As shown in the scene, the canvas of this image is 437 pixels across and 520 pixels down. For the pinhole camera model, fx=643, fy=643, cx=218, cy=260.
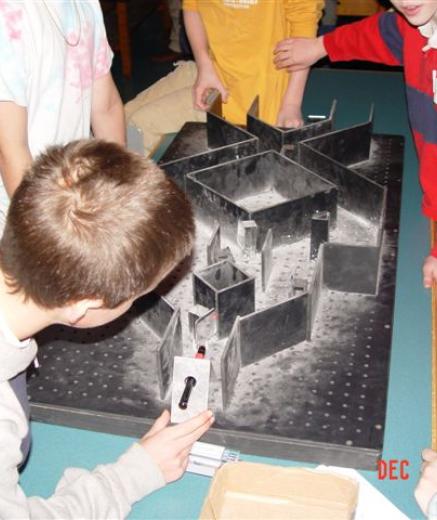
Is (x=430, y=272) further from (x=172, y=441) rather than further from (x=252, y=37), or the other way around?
(x=252, y=37)

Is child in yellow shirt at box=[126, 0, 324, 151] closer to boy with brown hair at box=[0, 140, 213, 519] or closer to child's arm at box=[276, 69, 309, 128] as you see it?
child's arm at box=[276, 69, 309, 128]

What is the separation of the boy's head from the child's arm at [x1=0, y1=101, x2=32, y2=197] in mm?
834

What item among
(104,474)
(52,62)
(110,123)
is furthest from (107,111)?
(104,474)

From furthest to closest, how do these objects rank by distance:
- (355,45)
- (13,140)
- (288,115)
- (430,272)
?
(288,115) < (355,45) < (430,272) < (13,140)

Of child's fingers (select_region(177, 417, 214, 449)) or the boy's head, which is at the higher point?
the boy's head

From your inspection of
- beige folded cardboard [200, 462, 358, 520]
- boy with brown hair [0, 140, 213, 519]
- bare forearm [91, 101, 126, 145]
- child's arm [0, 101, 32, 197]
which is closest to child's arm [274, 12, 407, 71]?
bare forearm [91, 101, 126, 145]

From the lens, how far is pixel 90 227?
0.79 m

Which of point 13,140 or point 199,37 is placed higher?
point 199,37

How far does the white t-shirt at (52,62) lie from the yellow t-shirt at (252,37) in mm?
588

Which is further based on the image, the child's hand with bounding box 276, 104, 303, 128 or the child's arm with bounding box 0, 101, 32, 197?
the child's hand with bounding box 276, 104, 303, 128

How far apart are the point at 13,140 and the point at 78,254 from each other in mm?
477

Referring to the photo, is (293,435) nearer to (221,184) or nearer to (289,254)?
(289,254)

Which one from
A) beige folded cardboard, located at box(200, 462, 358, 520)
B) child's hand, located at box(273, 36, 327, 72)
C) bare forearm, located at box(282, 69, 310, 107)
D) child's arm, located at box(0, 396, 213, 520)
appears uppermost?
child's hand, located at box(273, 36, 327, 72)

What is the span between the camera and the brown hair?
791 mm
